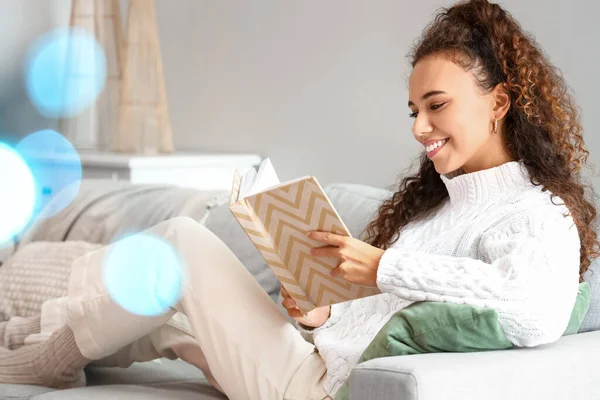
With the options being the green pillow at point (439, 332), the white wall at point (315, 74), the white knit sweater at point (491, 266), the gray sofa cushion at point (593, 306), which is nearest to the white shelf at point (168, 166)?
the white wall at point (315, 74)

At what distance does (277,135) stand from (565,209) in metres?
1.67

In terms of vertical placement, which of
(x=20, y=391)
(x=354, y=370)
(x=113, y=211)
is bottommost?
(x=20, y=391)

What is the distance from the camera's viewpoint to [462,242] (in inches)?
58.7

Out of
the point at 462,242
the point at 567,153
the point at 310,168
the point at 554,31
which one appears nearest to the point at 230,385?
the point at 462,242

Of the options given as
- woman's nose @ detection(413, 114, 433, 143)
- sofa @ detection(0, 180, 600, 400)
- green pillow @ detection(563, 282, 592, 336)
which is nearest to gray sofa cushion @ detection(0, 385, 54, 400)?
sofa @ detection(0, 180, 600, 400)

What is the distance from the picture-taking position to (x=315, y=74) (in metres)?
2.86

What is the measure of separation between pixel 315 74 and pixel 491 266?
1.63 m

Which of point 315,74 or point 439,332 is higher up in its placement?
point 315,74

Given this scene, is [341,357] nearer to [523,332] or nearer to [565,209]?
[523,332]

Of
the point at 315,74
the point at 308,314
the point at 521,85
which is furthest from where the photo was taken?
the point at 315,74

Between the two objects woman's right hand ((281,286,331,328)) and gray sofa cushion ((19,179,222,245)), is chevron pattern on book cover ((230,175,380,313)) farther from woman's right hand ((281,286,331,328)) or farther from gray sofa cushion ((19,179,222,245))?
gray sofa cushion ((19,179,222,245))

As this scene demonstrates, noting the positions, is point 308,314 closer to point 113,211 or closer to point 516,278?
point 516,278

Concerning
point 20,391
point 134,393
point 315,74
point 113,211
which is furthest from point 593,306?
point 315,74

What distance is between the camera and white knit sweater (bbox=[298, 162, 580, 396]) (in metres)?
1.29
